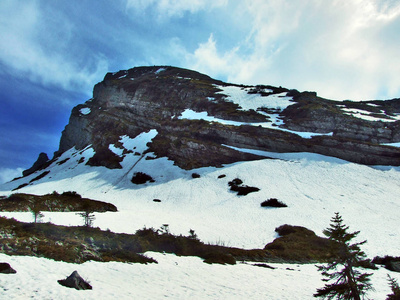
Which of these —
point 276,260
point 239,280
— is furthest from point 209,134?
point 239,280

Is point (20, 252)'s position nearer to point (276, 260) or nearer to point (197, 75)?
point (276, 260)

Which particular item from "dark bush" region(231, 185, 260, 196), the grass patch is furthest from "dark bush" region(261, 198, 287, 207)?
the grass patch

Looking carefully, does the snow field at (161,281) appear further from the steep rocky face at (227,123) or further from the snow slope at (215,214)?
the steep rocky face at (227,123)

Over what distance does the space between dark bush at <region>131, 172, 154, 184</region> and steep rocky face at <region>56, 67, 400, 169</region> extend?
27.1 feet

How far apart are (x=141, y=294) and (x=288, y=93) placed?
88.6 meters

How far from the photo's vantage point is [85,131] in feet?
305

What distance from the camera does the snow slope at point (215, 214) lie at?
9961mm

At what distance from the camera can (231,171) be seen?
4928 centimetres

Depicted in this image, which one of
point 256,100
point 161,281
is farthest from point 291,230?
point 256,100

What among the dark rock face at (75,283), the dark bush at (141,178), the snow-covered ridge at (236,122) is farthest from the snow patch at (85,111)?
the dark rock face at (75,283)

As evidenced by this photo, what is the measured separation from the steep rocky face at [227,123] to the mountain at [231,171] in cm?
32

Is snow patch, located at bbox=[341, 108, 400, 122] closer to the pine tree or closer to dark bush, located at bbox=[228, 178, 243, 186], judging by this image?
dark bush, located at bbox=[228, 178, 243, 186]

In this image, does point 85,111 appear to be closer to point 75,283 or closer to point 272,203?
point 272,203

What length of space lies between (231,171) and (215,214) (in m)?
16.0
